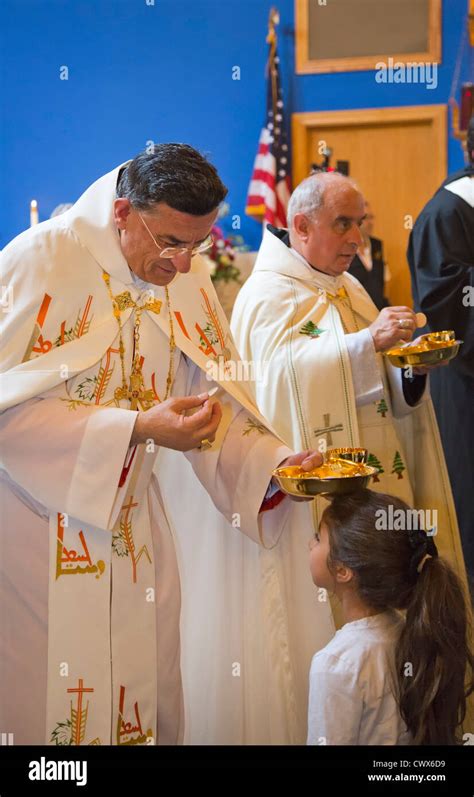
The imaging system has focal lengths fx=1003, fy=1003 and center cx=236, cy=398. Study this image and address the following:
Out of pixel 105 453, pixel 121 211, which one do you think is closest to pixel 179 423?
pixel 105 453

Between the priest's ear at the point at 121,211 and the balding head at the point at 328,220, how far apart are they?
1.45m

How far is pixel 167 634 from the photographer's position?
311cm

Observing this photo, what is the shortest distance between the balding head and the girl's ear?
1.68 metres

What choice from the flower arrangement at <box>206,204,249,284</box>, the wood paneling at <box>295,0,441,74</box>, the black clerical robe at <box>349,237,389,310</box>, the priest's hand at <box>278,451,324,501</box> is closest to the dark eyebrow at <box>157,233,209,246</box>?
the priest's hand at <box>278,451,324,501</box>

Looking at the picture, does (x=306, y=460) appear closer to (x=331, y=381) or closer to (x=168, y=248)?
(x=168, y=248)

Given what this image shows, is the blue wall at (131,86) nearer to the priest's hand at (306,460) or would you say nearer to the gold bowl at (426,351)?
the gold bowl at (426,351)

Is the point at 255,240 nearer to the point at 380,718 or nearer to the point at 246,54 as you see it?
the point at 246,54

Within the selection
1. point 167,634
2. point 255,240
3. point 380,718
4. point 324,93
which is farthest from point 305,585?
point 324,93

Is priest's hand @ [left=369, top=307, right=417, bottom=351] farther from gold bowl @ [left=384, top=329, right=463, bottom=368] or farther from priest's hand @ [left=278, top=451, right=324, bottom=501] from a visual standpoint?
priest's hand @ [left=278, top=451, right=324, bottom=501]

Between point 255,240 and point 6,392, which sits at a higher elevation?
point 255,240
